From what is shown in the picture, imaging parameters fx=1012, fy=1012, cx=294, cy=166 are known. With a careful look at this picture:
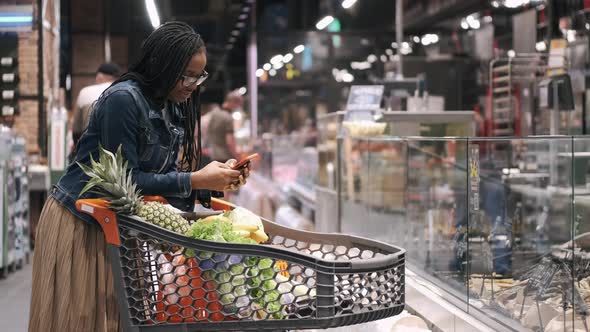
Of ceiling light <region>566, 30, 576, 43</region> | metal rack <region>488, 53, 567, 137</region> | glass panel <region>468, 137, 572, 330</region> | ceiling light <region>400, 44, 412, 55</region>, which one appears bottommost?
glass panel <region>468, 137, 572, 330</region>

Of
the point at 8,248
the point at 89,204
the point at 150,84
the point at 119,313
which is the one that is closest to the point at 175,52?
the point at 150,84

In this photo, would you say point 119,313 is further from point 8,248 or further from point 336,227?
point 8,248

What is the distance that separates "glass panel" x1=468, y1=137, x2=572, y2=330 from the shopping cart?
143 cm

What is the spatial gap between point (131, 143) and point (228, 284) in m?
0.49

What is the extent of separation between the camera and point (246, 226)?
2846mm

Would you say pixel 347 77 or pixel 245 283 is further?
pixel 347 77

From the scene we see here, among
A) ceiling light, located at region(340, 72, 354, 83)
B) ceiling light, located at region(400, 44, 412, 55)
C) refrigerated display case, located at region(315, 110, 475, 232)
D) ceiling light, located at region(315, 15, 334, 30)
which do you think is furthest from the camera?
ceiling light, located at region(400, 44, 412, 55)

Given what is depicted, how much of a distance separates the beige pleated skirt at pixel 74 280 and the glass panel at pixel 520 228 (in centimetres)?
173

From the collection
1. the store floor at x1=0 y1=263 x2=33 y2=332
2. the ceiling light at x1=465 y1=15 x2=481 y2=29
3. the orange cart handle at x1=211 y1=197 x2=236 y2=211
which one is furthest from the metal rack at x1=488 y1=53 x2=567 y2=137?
the ceiling light at x1=465 y1=15 x2=481 y2=29

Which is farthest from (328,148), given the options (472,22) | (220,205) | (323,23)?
(472,22)

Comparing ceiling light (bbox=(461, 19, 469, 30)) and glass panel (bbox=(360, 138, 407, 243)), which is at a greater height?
ceiling light (bbox=(461, 19, 469, 30))

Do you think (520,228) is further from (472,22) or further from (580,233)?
(472,22)

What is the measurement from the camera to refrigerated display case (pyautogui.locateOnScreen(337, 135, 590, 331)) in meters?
3.96

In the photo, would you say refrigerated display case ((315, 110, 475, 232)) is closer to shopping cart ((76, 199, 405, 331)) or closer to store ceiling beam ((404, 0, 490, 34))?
shopping cart ((76, 199, 405, 331))
